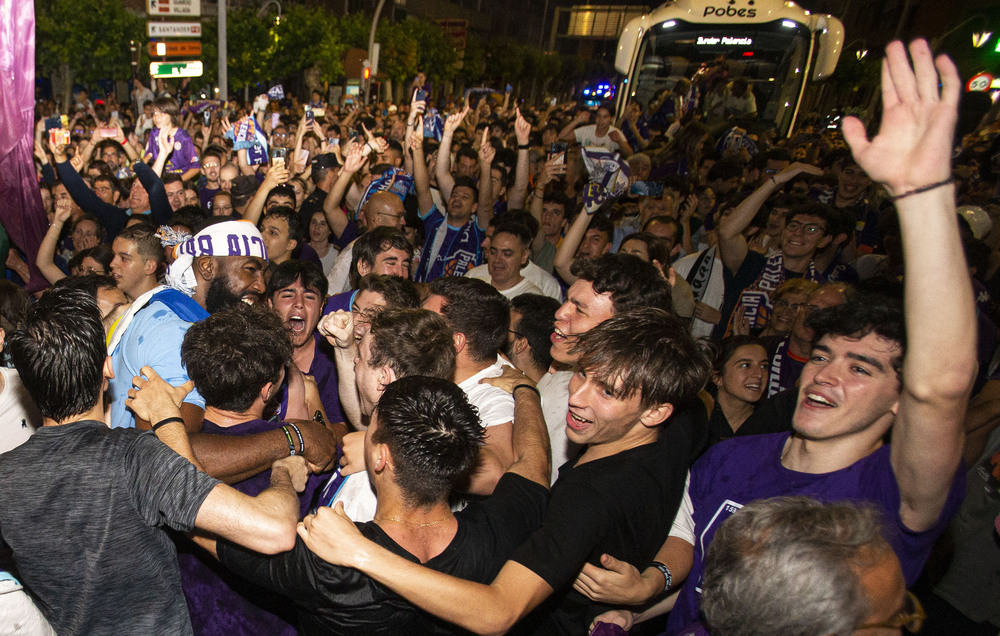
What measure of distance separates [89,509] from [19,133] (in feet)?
15.9

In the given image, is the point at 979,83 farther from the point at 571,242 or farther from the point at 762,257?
the point at 571,242

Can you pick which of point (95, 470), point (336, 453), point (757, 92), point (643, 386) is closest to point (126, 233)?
point (336, 453)

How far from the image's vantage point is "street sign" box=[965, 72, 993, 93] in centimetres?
976

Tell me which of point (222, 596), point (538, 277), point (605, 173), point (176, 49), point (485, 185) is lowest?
point (222, 596)

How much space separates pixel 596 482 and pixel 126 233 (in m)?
3.60

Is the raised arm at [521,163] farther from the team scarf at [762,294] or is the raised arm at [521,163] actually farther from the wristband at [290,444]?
the wristband at [290,444]

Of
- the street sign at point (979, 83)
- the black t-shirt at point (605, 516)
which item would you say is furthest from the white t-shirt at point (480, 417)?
the street sign at point (979, 83)

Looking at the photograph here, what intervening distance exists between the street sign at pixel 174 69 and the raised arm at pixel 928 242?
60.4 ft

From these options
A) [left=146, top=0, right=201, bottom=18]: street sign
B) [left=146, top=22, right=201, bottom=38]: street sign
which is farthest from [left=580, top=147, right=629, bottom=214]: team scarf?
[left=146, top=0, right=201, bottom=18]: street sign

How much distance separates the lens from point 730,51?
10961mm

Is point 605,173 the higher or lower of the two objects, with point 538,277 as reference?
higher

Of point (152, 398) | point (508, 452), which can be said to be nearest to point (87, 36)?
point (152, 398)

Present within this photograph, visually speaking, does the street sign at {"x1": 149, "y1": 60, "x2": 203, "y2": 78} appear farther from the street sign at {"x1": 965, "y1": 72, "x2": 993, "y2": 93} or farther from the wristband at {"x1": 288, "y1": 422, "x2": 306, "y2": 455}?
the street sign at {"x1": 965, "y1": 72, "x2": 993, "y2": 93}

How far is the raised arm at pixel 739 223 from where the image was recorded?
4.59 meters
